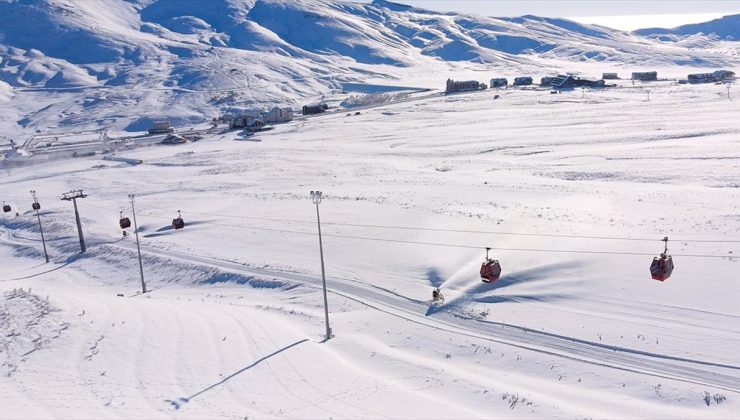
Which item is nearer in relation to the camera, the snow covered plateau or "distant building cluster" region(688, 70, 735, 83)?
the snow covered plateau

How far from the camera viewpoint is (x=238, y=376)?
A: 18984mm

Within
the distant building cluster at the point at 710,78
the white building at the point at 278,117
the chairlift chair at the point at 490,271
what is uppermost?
the distant building cluster at the point at 710,78

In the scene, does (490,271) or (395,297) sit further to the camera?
(395,297)

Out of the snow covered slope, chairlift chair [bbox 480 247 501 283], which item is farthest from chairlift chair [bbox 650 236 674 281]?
chairlift chair [bbox 480 247 501 283]

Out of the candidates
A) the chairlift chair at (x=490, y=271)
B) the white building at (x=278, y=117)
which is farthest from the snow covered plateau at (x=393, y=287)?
the white building at (x=278, y=117)

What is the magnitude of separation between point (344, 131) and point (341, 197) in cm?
5166

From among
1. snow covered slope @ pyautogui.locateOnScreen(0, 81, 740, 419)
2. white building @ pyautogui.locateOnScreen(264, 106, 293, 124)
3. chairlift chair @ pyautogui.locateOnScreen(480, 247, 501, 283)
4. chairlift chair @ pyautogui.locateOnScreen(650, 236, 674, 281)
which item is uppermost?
white building @ pyautogui.locateOnScreen(264, 106, 293, 124)

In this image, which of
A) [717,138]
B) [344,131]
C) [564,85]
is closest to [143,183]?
[344,131]

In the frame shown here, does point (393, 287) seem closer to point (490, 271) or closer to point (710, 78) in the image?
point (490, 271)

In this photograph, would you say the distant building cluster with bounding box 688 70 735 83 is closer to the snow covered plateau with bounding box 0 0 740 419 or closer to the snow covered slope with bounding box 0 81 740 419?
the snow covered plateau with bounding box 0 0 740 419

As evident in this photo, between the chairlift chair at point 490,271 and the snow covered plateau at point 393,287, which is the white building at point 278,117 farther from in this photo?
the chairlift chair at point 490,271

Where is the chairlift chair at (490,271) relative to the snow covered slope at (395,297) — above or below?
above

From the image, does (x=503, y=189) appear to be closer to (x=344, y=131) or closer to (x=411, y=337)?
(x=411, y=337)

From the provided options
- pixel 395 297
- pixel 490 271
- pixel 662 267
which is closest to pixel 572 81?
pixel 395 297
